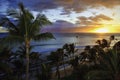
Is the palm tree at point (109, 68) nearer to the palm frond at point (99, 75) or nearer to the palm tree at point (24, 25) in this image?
the palm frond at point (99, 75)

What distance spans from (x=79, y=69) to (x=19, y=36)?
14881mm

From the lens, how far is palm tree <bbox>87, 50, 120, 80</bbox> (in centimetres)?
1953

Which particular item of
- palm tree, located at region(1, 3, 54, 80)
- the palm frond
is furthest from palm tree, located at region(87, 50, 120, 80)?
palm tree, located at region(1, 3, 54, 80)

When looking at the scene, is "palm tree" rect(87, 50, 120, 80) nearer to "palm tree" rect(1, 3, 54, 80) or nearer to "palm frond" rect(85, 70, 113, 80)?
"palm frond" rect(85, 70, 113, 80)

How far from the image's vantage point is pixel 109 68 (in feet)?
65.2

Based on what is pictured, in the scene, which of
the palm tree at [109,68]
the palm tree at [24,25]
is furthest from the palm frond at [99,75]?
the palm tree at [24,25]

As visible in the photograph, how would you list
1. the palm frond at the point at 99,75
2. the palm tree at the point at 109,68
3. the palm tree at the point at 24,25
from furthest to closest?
the palm tree at the point at 24,25, the palm frond at the point at 99,75, the palm tree at the point at 109,68

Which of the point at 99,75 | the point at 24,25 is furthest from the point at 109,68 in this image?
the point at 24,25

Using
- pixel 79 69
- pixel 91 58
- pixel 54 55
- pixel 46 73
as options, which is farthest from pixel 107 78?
pixel 91 58

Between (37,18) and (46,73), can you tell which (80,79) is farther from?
(37,18)

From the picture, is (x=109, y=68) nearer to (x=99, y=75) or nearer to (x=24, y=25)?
(x=99, y=75)

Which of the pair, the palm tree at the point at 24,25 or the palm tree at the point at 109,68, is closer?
the palm tree at the point at 109,68

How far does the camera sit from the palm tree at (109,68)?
19.5 meters

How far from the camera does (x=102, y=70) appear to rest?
20.5 m
